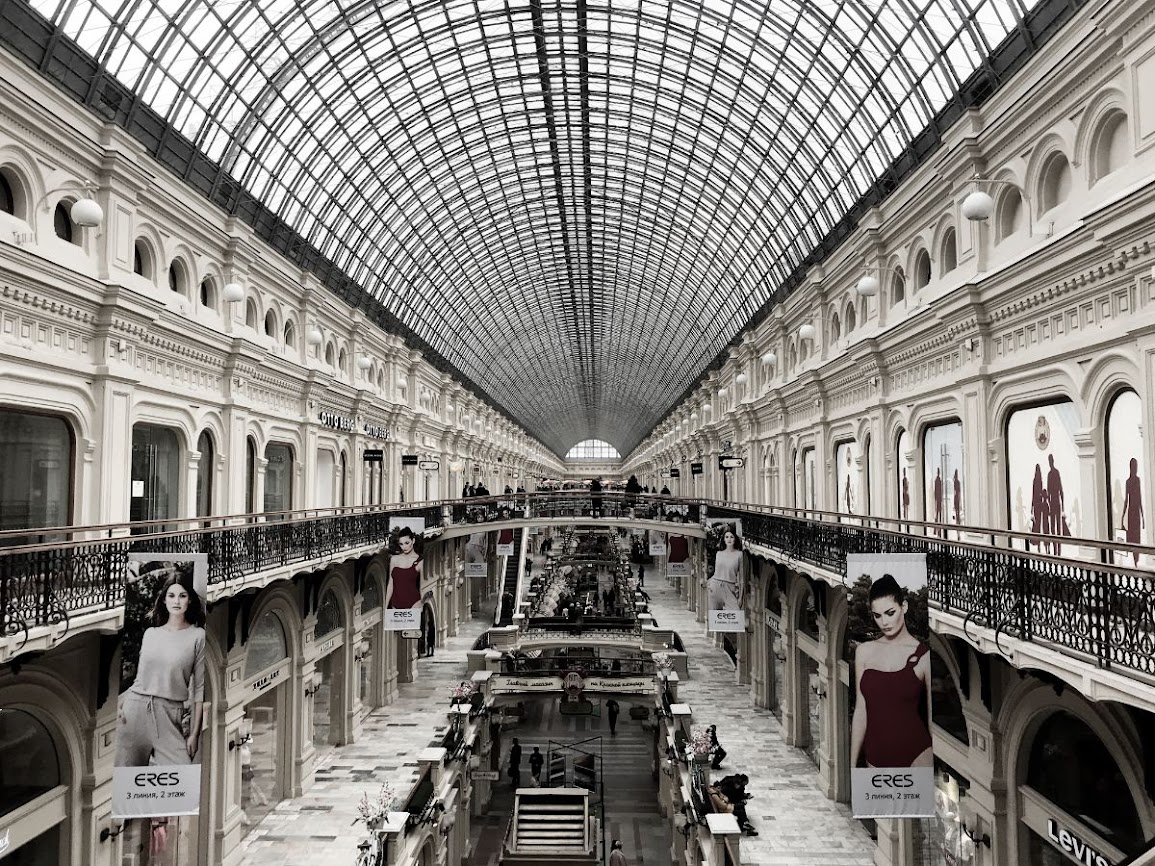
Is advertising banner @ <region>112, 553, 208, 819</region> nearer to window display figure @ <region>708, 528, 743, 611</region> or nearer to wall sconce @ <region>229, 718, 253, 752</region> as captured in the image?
wall sconce @ <region>229, 718, 253, 752</region>

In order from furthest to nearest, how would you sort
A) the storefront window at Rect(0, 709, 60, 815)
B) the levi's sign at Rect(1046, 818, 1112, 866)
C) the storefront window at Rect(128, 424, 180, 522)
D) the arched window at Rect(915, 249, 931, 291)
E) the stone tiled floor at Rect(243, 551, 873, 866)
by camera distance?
the stone tiled floor at Rect(243, 551, 873, 866) < the arched window at Rect(915, 249, 931, 291) < the storefront window at Rect(128, 424, 180, 522) < the storefront window at Rect(0, 709, 60, 815) < the levi's sign at Rect(1046, 818, 1112, 866)

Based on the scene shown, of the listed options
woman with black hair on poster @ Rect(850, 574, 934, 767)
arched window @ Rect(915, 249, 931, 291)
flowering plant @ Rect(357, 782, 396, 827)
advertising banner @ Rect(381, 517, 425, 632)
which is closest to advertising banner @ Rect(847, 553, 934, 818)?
woman with black hair on poster @ Rect(850, 574, 934, 767)

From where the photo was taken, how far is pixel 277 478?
25.4 metres

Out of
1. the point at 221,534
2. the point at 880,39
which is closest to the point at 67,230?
the point at 221,534

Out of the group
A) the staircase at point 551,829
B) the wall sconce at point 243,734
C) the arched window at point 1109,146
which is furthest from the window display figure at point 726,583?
the arched window at point 1109,146

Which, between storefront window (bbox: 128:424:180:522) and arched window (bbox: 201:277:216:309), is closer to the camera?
storefront window (bbox: 128:424:180:522)

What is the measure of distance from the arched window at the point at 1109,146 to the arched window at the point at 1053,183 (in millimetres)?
1066

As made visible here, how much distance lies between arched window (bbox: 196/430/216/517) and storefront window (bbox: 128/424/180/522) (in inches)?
48.6

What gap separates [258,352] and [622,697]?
18587mm

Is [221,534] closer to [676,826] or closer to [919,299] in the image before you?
[676,826]

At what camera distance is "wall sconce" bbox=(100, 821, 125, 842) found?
1438cm

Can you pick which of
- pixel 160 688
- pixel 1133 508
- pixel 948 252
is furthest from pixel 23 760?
pixel 948 252

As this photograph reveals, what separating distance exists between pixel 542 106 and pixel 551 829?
29.0m

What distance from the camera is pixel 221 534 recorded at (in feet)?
54.6
